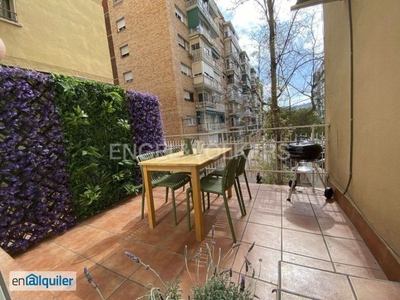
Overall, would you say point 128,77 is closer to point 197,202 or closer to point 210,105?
point 210,105

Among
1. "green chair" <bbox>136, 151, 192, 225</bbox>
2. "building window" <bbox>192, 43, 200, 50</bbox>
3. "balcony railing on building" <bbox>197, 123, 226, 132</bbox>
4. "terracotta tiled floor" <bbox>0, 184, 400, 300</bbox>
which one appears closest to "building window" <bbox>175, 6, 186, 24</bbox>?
"building window" <bbox>192, 43, 200, 50</bbox>

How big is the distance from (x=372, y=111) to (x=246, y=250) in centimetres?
165

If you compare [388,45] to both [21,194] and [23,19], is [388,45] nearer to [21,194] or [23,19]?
[21,194]

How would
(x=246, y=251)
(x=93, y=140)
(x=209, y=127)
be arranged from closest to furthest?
(x=246, y=251) < (x=93, y=140) < (x=209, y=127)

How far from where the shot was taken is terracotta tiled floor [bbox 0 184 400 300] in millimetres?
1007

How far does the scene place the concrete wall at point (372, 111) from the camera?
1236 mm

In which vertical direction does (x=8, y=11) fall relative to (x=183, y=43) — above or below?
below

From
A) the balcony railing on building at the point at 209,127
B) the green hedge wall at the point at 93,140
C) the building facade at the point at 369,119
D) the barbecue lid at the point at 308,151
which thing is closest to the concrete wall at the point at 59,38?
the green hedge wall at the point at 93,140

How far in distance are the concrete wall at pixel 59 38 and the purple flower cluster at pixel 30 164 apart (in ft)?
9.98

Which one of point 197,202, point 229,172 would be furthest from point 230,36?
point 197,202

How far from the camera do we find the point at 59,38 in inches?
190

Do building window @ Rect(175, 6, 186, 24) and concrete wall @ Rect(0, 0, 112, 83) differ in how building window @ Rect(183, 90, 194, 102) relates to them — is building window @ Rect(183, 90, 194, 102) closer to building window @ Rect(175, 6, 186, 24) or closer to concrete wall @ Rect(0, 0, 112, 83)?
building window @ Rect(175, 6, 186, 24)

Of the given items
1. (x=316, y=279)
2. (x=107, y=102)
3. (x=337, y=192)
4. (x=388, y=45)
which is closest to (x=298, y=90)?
(x=337, y=192)

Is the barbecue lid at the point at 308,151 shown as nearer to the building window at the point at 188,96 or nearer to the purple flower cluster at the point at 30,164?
the purple flower cluster at the point at 30,164
